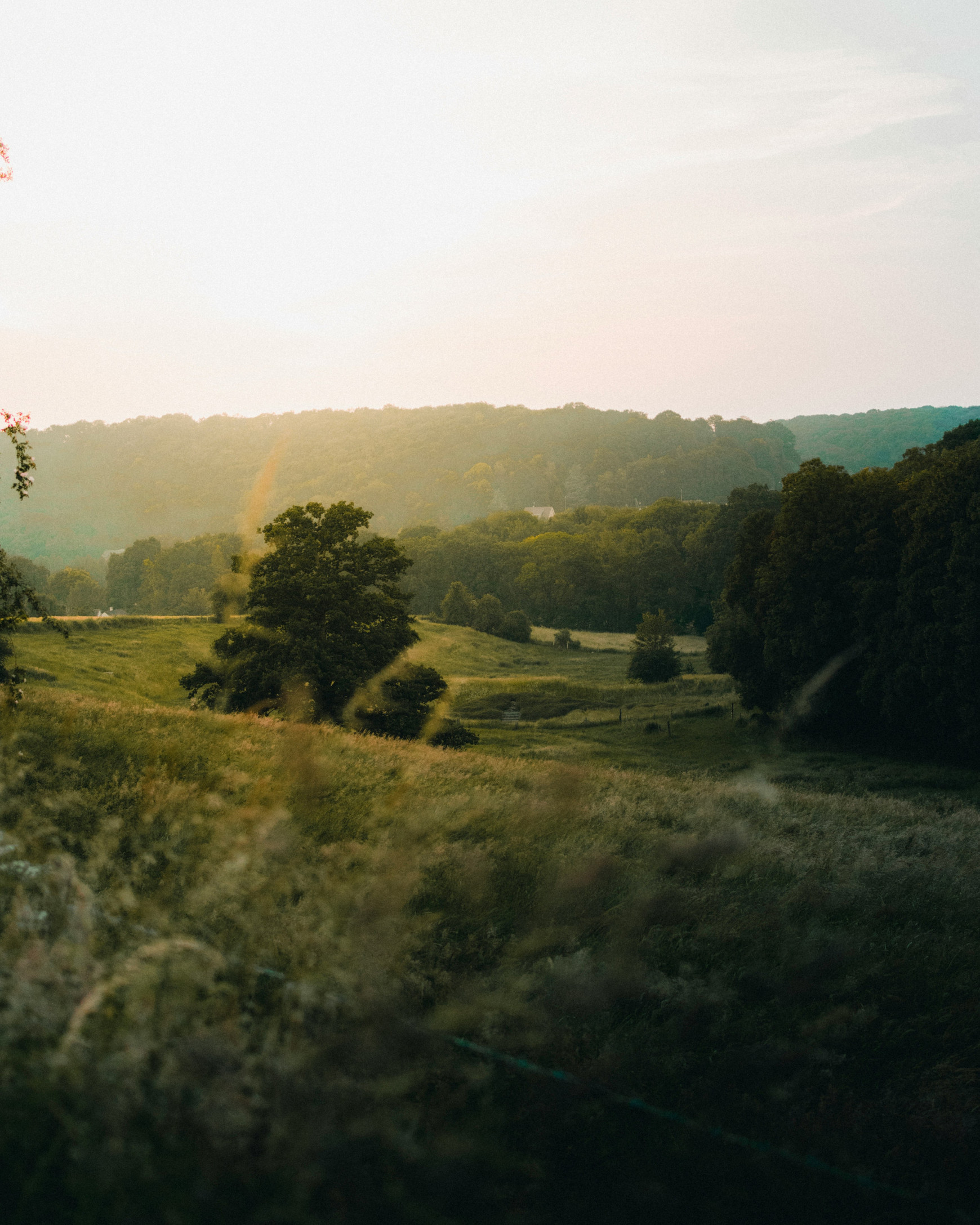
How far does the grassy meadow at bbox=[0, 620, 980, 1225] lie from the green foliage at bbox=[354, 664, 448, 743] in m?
19.1

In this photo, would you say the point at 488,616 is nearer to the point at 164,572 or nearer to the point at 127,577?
the point at 164,572

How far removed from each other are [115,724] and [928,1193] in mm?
10271

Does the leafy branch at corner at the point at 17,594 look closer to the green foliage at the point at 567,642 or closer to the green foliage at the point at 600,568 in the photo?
the green foliage at the point at 567,642

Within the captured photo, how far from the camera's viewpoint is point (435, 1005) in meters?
5.87

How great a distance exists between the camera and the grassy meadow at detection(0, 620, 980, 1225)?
14.3 feet

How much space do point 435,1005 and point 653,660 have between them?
217 ft

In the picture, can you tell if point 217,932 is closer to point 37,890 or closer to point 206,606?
point 37,890

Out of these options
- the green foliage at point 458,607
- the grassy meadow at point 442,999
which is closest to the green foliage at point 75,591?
the green foliage at point 458,607

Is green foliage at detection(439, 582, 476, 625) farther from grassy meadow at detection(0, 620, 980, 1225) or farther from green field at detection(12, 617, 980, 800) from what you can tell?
grassy meadow at detection(0, 620, 980, 1225)

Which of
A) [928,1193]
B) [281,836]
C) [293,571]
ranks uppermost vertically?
[293,571]

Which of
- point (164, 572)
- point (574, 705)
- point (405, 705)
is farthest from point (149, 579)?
point (405, 705)

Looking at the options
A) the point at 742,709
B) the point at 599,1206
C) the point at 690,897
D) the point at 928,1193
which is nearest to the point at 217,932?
the point at 599,1206

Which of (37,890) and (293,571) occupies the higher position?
(293,571)

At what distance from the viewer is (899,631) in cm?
3388
